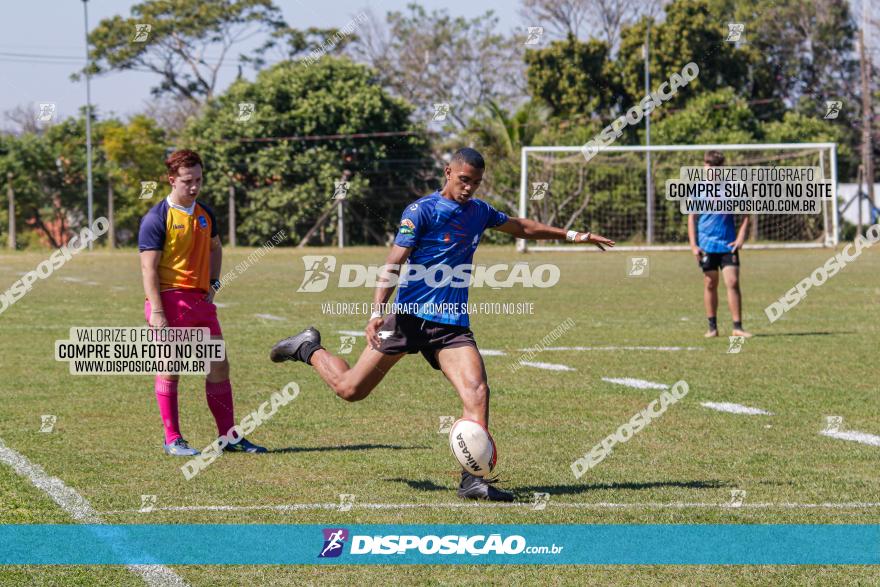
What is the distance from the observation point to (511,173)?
47750 millimetres

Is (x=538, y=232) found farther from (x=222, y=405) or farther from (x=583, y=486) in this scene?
(x=222, y=405)

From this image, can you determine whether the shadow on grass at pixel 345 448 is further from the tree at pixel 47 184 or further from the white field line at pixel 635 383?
the tree at pixel 47 184

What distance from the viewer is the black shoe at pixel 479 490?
6.85m

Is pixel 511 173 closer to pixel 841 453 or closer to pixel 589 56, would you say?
pixel 589 56

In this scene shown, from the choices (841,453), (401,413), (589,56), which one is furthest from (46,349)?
(589,56)

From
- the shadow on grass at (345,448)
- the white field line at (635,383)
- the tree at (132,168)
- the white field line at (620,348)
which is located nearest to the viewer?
the shadow on grass at (345,448)

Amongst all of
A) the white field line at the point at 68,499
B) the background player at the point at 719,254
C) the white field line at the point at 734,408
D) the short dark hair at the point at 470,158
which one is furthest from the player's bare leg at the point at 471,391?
the background player at the point at 719,254

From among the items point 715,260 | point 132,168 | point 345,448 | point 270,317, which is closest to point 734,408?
point 345,448

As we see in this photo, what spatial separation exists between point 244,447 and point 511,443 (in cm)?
187

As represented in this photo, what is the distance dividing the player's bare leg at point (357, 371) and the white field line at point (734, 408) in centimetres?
359

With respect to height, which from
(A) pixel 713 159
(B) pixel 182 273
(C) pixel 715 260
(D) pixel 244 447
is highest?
(A) pixel 713 159

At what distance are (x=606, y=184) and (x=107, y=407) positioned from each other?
33.5 meters

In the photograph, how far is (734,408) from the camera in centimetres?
1019

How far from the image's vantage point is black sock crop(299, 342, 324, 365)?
27.2ft
